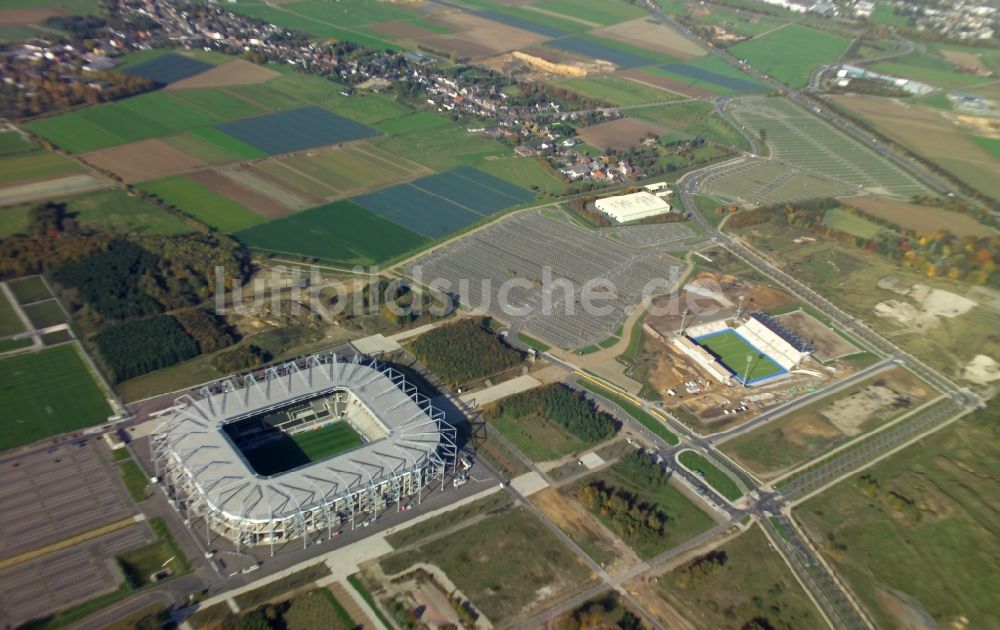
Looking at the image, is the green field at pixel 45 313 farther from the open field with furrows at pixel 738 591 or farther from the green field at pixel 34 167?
the open field with furrows at pixel 738 591

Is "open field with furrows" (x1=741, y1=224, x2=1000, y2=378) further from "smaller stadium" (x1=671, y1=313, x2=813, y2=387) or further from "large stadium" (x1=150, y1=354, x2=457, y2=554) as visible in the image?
"large stadium" (x1=150, y1=354, x2=457, y2=554)

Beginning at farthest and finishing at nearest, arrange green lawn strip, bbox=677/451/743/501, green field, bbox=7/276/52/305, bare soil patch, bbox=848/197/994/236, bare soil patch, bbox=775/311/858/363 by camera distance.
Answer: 1. bare soil patch, bbox=848/197/994/236
2. bare soil patch, bbox=775/311/858/363
3. green field, bbox=7/276/52/305
4. green lawn strip, bbox=677/451/743/501

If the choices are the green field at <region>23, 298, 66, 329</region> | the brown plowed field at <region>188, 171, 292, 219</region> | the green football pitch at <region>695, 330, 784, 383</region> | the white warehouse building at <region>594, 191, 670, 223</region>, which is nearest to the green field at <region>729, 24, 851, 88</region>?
the white warehouse building at <region>594, 191, 670, 223</region>

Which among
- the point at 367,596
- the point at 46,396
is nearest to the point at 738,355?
the point at 367,596

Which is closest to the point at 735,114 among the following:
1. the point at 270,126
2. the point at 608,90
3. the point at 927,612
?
the point at 608,90

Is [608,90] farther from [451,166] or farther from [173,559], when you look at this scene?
[173,559]

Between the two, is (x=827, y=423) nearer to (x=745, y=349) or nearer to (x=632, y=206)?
(x=745, y=349)
